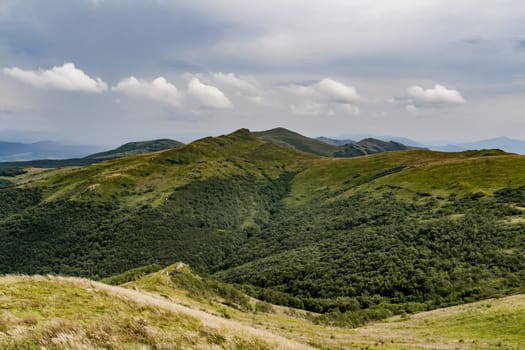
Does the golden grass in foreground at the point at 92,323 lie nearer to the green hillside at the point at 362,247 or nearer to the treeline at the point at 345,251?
the treeline at the point at 345,251

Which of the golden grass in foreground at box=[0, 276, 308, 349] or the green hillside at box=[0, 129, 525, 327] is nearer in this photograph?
the golden grass in foreground at box=[0, 276, 308, 349]

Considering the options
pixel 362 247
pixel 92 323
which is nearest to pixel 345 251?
pixel 362 247

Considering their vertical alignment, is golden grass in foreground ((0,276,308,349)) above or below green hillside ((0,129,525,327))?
above

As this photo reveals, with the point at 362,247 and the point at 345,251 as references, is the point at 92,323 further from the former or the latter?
the point at 345,251

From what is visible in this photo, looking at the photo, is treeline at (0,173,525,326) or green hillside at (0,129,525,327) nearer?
treeline at (0,173,525,326)

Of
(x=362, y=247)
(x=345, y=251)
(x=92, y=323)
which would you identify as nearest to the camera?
(x=92, y=323)

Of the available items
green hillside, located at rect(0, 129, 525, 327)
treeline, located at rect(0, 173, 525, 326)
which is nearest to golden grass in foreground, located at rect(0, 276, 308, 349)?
treeline, located at rect(0, 173, 525, 326)

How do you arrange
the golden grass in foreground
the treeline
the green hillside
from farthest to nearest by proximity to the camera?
the green hillside
the treeline
the golden grass in foreground

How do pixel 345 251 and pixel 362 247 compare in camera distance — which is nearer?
pixel 362 247

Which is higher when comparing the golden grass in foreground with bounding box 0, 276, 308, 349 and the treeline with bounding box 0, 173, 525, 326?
the golden grass in foreground with bounding box 0, 276, 308, 349

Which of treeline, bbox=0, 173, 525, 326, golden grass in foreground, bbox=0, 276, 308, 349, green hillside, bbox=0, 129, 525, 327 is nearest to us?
golden grass in foreground, bbox=0, 276, 308, 349

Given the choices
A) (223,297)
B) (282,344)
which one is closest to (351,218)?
(223,297)

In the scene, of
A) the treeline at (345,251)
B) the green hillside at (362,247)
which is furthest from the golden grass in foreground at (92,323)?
the green hillside at (362,247)

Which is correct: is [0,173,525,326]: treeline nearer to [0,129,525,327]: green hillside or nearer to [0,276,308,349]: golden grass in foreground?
[0,129,525,327]: green hillside
